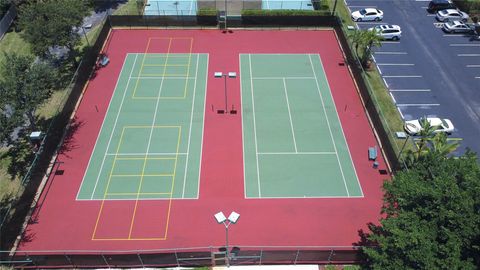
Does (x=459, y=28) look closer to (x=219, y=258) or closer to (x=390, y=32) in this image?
(x=390, y=32)

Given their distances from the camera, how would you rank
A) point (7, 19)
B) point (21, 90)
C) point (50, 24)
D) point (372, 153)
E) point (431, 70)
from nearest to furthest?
point (21, 90)
point (372, 153)
point (50, 24)
point (431, 70)
point (7, 19)

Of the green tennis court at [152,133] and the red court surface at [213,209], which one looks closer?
the red court surface at [213,209]

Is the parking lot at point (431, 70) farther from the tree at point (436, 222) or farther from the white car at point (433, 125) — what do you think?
the tree at point (436, 222)

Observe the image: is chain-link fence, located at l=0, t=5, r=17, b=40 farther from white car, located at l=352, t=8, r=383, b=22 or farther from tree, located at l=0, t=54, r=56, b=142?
white car, located at l=352, t=8, r=383, b=22

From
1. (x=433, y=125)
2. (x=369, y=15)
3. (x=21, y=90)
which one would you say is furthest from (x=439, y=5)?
(x=21, y=90)

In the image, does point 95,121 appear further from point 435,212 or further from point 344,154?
point 435,212

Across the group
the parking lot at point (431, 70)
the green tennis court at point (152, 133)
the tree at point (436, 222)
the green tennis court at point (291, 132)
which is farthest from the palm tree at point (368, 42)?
the tree at point (436, 222)
